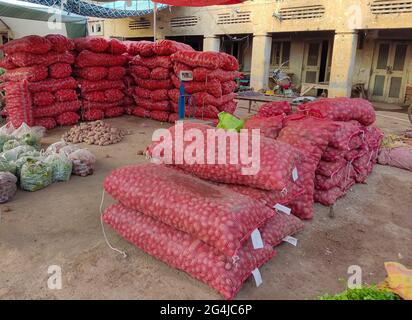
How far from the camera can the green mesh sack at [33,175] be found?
3.40 meters

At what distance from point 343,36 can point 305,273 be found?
10.3 metres

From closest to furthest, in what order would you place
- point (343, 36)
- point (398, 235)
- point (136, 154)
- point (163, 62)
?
point (398, 235) → point (136, 154) → point (163, 62) → point (343, 36)

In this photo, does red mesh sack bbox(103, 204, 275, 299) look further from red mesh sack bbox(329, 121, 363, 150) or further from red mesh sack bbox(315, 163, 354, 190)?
red mesh sack bbox(329, 121, 363, 150)

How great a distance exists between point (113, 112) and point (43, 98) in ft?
5.64

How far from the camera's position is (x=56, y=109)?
6.29 m

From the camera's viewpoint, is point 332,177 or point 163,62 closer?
point 332,177

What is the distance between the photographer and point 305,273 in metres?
2.24

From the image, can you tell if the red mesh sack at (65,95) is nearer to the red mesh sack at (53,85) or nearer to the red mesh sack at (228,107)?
the red mesh sack at (53,85)

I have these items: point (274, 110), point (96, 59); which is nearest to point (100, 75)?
point (96, 59)

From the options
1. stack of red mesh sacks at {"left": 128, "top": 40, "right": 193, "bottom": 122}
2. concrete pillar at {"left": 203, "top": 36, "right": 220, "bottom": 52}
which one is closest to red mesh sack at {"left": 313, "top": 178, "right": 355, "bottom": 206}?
stack of red mesh sacks at {"left": 128, "top": 40, "right": 193, "bottom": 122}

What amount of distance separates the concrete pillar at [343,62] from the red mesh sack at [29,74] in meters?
8.82

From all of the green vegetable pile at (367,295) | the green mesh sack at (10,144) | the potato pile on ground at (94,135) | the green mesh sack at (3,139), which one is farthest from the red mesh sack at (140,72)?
the green vegetable pile at (367,295)

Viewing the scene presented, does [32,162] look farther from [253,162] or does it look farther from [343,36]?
[343,36]
